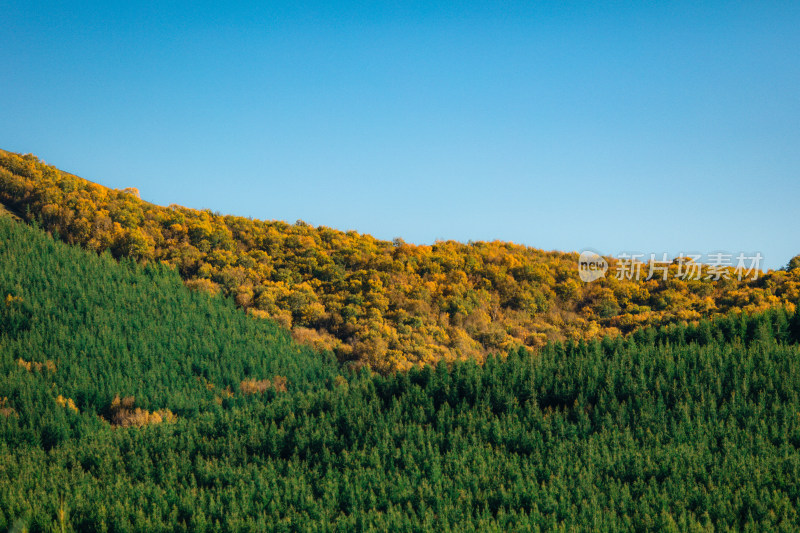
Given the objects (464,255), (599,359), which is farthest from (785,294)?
(599,359)

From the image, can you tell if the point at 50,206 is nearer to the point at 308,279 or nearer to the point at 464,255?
the point at 308,279

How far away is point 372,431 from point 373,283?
55.1 feet

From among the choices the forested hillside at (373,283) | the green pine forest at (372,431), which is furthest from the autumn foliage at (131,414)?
the forested hillside at (373,283)

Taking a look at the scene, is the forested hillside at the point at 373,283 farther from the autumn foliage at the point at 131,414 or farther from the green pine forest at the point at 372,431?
the autumn foliage at the point at 131,414

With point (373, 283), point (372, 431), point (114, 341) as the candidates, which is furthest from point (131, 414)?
point (373, 283)

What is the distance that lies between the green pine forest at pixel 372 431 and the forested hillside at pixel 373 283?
13.4 ft

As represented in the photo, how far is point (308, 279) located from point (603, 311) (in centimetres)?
1691

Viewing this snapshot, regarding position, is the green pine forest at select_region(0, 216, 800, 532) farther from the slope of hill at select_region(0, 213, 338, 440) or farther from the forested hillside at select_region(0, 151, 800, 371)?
the forested hillside at select_region(0, 151, 800, 371)

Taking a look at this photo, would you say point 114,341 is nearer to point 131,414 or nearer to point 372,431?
point 131,414

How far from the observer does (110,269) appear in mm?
27000

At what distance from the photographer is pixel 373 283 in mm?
31953

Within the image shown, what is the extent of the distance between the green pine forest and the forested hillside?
4.09m

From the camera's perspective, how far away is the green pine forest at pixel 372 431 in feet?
36.1

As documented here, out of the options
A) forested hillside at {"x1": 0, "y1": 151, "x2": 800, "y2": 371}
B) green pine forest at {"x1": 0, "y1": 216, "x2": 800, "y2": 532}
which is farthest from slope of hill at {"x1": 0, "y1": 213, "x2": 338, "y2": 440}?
forested hillside at {"x1": 0, "y1": 151, "x2": 800, "y2": 371}
